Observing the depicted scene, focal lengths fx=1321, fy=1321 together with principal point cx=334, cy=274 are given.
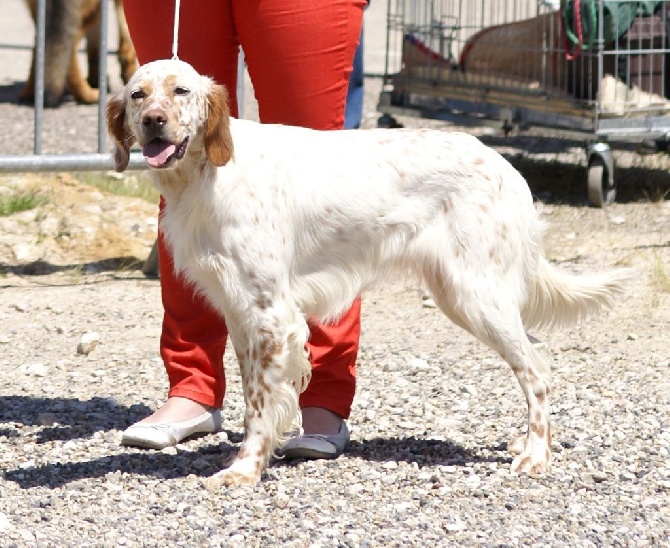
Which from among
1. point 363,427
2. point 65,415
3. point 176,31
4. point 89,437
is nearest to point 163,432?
point 89,437

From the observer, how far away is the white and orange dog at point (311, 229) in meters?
3.32

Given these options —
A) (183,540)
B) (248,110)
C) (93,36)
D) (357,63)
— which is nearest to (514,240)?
(183,540)

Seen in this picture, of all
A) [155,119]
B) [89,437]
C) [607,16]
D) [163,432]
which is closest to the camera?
[155,119]

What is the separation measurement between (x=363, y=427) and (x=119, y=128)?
1182mm

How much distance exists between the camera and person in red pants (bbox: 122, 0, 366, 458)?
3.50 m

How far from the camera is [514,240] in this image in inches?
139

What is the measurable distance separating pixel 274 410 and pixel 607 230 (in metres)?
3.46

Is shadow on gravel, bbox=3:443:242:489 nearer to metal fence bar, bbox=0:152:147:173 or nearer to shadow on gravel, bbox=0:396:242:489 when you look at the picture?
shadow on gravel, bbox=0:396:242:489

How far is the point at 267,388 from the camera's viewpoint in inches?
135

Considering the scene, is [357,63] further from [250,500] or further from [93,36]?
[93,36]

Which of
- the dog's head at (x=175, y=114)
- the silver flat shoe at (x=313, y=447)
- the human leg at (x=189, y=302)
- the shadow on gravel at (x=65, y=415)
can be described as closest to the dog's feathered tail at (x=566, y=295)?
the silver flat shoe at (x=313, y=447)

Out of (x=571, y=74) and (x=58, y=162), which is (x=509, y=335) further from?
(x=571, y=74)

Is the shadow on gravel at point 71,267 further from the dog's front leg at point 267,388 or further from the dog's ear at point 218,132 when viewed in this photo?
the dog's ear at point 218,132

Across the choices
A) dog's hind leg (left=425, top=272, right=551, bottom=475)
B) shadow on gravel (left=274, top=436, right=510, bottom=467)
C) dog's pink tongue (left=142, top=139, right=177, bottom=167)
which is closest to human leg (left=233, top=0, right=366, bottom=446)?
shadow on gravel (left=274, top=436, right=510, bottom=467)
